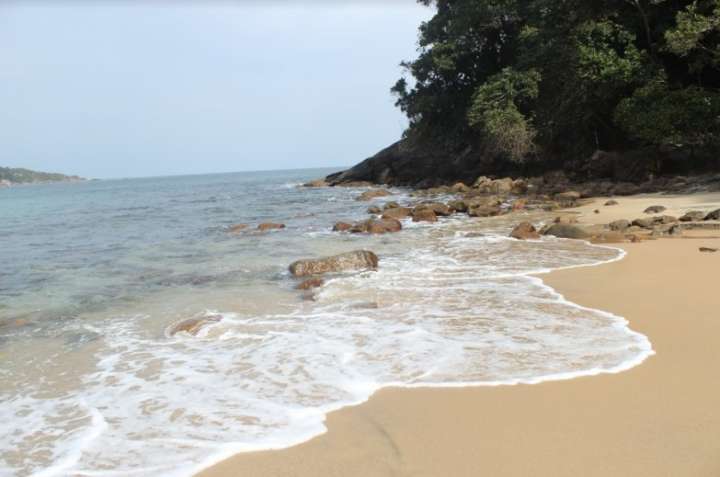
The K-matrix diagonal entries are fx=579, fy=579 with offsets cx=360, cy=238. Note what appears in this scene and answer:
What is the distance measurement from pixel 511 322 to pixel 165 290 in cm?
605

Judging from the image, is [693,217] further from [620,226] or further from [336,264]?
[336,264]

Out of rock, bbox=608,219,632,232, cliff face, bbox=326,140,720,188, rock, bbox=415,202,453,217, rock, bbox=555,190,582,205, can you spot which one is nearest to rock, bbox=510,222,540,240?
rock, bbox=608,219,632,232

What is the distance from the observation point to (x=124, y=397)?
4.78m

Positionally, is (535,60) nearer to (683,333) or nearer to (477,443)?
(683,333)

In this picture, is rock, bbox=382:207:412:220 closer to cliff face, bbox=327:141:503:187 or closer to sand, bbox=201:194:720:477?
cliff face, bbox=327:141:503:187

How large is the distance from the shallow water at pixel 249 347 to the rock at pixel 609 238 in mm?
621

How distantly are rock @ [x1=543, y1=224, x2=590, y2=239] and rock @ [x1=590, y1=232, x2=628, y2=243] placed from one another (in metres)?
0.30

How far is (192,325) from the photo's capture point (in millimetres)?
6832

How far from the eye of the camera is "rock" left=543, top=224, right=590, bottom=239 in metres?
12.5

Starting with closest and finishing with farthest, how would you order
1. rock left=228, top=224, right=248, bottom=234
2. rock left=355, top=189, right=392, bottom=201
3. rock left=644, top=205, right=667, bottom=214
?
rock left=644, top=205, right=667, bottom=214, rock left=228, top=224, right=248, bottom=234, rock left=355, top=189, right=392, bottom=201

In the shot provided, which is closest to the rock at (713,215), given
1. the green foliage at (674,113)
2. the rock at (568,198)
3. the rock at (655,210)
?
the rock at (655,210)

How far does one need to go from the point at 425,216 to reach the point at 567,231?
654cm

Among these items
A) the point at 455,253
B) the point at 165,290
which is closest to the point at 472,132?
the point at 455,253

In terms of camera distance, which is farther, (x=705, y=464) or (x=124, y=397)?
(x=124, y=397)
